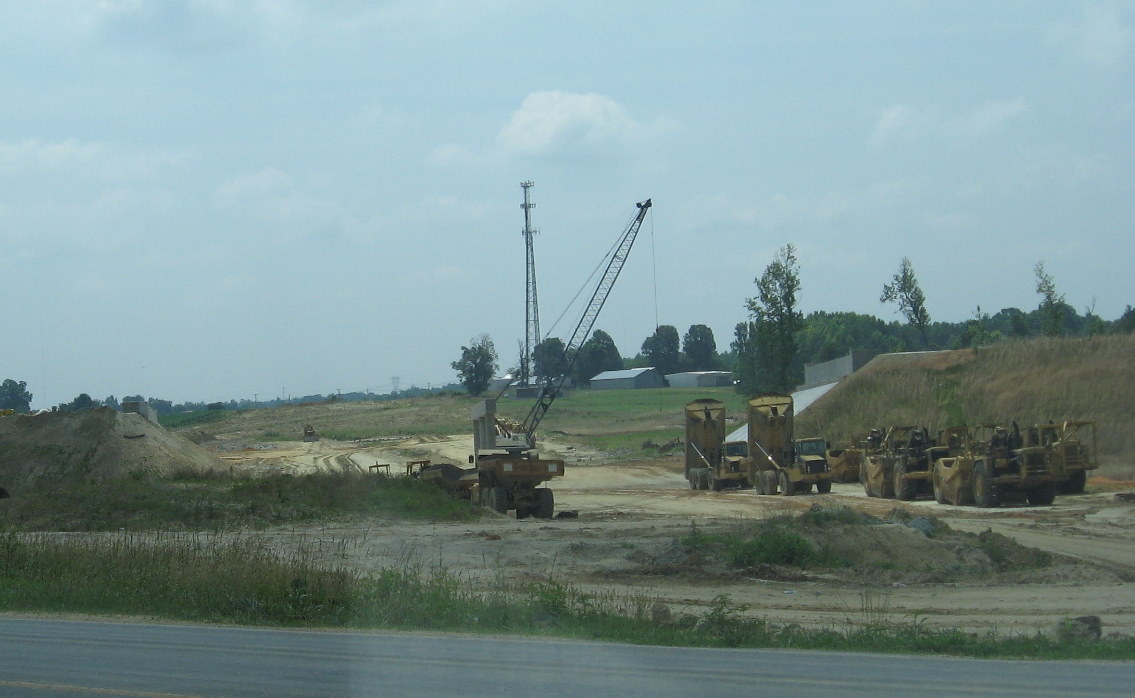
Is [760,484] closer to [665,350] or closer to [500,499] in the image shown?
[500,499]

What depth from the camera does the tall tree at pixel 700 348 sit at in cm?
16975

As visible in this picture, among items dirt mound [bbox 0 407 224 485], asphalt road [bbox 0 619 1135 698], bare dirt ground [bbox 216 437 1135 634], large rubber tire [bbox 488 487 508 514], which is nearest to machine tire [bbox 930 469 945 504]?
bare dirt ground [bbox 216 437 1135 634]

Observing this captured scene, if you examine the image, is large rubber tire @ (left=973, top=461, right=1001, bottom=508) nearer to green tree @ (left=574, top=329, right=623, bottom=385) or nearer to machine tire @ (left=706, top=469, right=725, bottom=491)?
machine tire @ (left=706, top=469, right=725, bottom=491)

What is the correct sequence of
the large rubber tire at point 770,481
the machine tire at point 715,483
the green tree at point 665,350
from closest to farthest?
the large rubber tire at point 770,481, the machine tire at point 715,483, the green tree at point 665,350

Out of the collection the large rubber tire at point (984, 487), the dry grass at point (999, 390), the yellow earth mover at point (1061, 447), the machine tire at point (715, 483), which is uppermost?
the dry grass at point (999, 390)

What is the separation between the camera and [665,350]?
16675 cm

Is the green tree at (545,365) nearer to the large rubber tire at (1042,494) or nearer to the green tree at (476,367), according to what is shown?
the green tree at (476,367)

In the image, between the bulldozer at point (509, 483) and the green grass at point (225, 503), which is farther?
the bulldozer at point (509, 483)

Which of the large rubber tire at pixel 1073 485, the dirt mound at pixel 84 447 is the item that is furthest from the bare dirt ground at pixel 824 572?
the dirt mound at pixel 84 447

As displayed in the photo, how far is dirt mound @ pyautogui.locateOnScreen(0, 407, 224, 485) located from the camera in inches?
1469

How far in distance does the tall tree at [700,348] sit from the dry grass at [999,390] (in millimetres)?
95951

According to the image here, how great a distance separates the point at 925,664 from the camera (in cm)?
1099

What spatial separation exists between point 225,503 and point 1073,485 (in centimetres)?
2643

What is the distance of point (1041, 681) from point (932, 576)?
9580mm
